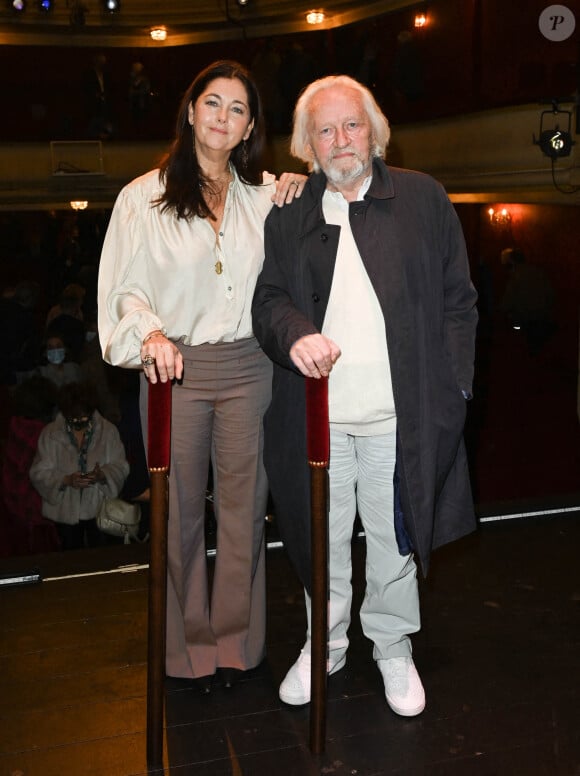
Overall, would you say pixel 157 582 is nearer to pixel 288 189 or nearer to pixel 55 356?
pixel 288 189

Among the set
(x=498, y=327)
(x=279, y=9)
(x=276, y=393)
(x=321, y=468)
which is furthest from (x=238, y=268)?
(x=279, y=9)

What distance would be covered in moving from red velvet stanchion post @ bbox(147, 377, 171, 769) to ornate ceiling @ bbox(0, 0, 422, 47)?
7.87 metres

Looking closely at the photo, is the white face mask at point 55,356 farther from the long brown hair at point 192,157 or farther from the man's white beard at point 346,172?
the man's white beard at point 346,172

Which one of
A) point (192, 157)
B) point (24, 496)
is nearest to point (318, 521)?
point (192, 157)

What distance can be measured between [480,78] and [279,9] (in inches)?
82.3

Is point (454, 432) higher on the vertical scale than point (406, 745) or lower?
higher

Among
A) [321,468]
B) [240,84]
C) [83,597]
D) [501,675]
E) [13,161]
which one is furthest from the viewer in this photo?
[13,161]

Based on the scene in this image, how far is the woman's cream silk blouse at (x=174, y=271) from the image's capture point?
7.42 ft

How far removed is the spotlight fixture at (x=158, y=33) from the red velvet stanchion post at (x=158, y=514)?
27.6ft

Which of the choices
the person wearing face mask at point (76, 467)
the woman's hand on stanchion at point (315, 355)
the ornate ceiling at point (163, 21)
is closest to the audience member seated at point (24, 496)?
the person wearing face mask at point (76, 467)

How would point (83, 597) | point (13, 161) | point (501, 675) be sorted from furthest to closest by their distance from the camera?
1. point (13, 161)
2. point (83, 597)
3. point (501, 675)

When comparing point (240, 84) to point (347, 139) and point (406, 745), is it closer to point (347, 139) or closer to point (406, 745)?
point (347, 139)

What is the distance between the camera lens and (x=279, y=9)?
30.6ft

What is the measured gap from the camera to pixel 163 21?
9648 mm
